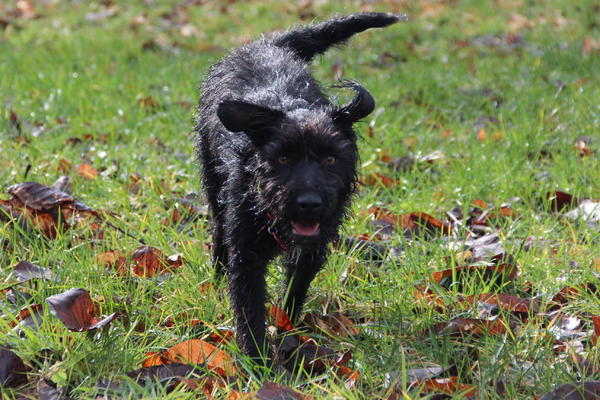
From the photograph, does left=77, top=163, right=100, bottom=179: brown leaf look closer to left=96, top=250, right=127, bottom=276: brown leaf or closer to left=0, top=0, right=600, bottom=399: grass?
left=0, top=0, right=600, bottom=399: grass

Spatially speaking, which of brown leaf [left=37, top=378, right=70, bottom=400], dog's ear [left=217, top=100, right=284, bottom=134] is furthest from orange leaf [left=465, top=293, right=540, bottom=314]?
brown leaf [left=37, top=378, right=70, bottom=400]

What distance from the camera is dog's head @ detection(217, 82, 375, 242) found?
2756 millimetres

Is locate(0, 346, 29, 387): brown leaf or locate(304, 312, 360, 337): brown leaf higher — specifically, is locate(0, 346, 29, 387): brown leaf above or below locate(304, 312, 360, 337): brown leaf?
above

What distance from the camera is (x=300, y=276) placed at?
10.6ft

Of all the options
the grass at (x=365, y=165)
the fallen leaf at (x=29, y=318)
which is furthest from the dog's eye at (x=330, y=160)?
the fallen leaf at (x=29, y=318)

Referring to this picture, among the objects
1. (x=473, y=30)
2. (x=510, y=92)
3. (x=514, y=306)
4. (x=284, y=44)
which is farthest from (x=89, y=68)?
(x=514, y=306)

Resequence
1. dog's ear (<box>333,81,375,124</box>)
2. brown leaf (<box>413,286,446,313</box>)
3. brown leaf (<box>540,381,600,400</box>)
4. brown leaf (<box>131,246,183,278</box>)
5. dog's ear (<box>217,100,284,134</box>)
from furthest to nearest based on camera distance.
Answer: brown leaf (<box>131,246,183,278</box>) → brown leaf (<box>413,286,446,313</box>) → dog's ear (<box>333,81,375,124</box>) → dog's ear (<box>217,100,284,134</box>) → brown leaf (<box>540,381,600,400</box>)

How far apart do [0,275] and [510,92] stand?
14.9 ft

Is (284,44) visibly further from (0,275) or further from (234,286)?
(0,275)

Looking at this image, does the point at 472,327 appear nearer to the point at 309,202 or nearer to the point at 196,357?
the point at 309,202

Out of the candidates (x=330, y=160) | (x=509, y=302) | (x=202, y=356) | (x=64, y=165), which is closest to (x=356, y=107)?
(x=330, y=160)

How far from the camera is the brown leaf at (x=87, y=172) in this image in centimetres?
446

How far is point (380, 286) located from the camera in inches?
A: 126

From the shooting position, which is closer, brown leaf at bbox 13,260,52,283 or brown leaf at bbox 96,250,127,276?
brown leaf at bbox 13,260,52,283
